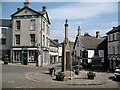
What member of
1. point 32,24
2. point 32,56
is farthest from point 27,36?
point 32,56

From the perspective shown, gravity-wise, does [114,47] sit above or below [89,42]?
below

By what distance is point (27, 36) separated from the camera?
44.0 meters

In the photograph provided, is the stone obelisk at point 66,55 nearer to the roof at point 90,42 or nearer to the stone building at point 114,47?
the stone building at point 114,47

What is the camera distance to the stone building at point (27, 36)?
43.8m

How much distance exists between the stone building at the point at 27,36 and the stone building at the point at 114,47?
14007 mm

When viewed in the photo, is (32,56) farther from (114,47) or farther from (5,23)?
(114,47)

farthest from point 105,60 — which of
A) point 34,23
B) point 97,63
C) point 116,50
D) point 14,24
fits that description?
point 14,24

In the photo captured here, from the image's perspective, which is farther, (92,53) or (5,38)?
(5,38)

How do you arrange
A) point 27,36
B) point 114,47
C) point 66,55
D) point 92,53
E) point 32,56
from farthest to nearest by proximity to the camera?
point 92,53 < point 27,36 < point 32,56 < point 114,47 < point 66,55

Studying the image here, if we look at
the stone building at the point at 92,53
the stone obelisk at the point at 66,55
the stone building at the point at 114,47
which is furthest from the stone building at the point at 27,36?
the stone obelisk at the point at 66,55

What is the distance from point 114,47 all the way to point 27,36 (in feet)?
58.8

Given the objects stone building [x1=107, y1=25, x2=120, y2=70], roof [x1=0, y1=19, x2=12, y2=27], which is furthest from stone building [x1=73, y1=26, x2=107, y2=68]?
roof [x1=0, y1=19, x2=12, y2=27]

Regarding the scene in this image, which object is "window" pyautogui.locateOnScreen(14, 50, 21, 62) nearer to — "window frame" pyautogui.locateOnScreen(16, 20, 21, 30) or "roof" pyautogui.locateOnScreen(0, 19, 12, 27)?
"window frame" pyautogui.locateOnScreen(16, 20, 21, 30)

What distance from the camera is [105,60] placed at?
46.1m
